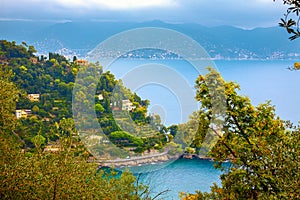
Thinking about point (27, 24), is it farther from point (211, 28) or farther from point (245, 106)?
point (245, 106)

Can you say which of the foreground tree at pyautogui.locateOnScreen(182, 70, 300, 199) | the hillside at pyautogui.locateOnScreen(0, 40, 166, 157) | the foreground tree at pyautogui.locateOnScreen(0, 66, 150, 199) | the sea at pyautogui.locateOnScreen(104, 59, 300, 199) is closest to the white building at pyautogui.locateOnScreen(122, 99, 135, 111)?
the hillside at pyautogui.locateOnScreen(0, 40, 166, 157)

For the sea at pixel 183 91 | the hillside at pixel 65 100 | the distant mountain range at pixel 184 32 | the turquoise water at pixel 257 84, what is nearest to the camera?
the sea at pixel 183 91

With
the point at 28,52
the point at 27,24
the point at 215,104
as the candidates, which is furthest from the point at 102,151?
→ the point at 27,24

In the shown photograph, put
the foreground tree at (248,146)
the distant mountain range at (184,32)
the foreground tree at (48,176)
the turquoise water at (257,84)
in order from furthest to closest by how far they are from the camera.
Answer: the distant mountain range at (184,32) < the turquoise water at (257,84) < the foreground tree at (248,146) < the foreground tree at (48,176)

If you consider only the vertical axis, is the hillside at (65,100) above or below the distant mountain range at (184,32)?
below

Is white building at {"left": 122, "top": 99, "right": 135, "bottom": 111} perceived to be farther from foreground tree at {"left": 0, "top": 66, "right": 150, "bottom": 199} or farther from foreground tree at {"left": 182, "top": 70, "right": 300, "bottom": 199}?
foreground tree at {"left": 0, "top": 66, "right": 150, "bottom": 199}

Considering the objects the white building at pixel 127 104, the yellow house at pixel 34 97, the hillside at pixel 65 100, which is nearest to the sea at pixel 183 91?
the white building at pixel 127 104

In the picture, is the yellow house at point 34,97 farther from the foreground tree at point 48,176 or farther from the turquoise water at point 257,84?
the foreground tree at point 48,176

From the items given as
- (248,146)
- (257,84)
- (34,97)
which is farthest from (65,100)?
(248,146)

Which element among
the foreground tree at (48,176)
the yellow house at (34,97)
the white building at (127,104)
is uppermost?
the yellow house at (34,97)

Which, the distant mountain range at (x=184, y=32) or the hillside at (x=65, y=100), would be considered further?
the distant mountain range at (x=184, y=32)
